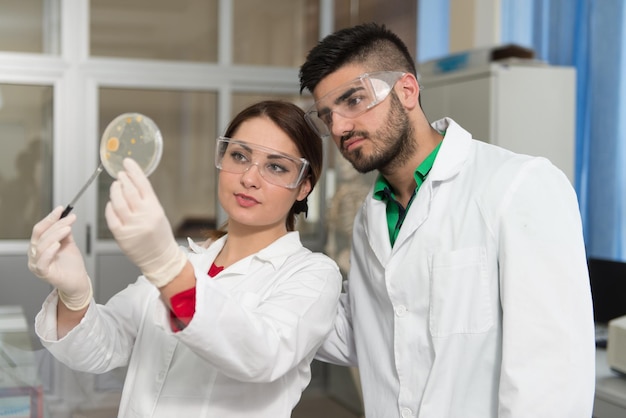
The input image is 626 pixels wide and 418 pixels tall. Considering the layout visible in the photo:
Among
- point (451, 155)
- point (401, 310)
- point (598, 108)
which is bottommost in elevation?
point (401, 310)

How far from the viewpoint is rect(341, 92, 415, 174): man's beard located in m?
1.75

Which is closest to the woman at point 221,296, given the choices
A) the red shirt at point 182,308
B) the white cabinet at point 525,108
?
the red shirt at point 182,308

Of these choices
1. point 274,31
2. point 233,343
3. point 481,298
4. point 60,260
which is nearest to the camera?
point 233,343

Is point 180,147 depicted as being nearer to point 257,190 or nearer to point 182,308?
point 257,190

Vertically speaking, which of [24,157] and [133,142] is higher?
[133,142]

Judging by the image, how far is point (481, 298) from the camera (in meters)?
1.60

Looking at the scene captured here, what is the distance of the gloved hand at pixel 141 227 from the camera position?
3.85 ft

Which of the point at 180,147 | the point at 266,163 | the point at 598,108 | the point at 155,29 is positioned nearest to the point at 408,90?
the point at 266,163

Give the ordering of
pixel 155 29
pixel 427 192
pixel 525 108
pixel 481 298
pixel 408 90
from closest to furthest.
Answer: pixel 481 298
pixel 427 192
pixel 408 90
pixel 525 108
pixel 155 29

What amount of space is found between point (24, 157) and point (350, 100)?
3418 millimetres

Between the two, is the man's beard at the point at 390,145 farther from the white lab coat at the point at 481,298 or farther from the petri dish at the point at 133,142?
the petri dish at the point at 133,142

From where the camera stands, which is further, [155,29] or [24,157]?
[155,29]

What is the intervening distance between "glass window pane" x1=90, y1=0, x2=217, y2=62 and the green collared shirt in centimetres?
324

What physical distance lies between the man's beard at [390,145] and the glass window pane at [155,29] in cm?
332
